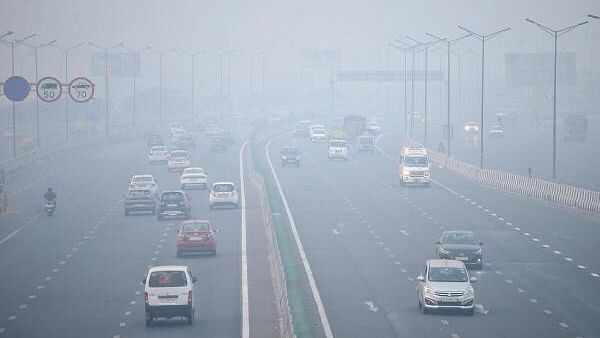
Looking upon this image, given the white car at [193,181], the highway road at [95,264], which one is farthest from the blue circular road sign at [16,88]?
the white car at [193,181]

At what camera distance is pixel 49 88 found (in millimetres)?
56156

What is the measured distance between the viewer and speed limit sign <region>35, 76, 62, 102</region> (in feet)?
185

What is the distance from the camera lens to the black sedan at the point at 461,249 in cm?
4556

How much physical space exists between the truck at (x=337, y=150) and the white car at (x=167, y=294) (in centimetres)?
7653

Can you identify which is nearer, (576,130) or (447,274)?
(447,274)

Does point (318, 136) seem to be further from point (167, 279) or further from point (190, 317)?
point (167, 279)

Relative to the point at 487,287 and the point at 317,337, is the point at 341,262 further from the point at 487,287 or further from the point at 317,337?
the point at 317,337

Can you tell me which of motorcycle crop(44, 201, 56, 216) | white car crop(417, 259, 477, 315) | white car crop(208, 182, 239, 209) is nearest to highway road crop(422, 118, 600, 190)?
white car crop(208, 182, 239, 209)

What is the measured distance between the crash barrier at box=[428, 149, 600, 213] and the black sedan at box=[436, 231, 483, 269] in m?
20.1

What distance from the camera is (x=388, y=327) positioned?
34.2 metres

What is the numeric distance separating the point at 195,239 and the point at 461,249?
1037 centimetres

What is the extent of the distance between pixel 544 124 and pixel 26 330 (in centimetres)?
15877

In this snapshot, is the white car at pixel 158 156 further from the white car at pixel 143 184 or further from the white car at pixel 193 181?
the white car at pixel 143 184

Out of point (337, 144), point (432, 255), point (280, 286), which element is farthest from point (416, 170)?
point (280, 286)
